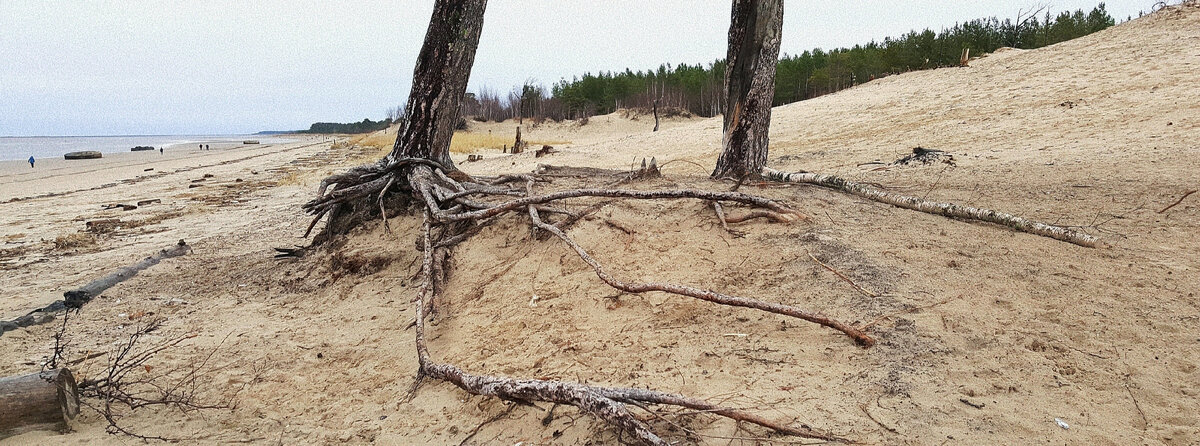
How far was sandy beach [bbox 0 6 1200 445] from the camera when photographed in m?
2.12

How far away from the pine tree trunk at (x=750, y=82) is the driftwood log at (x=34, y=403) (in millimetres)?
4922

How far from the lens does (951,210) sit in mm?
4004

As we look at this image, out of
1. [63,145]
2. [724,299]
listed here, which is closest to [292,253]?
[724,299]

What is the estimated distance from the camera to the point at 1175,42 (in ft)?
39.5

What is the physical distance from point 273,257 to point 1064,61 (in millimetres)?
16313

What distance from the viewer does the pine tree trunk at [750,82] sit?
561 centimetres

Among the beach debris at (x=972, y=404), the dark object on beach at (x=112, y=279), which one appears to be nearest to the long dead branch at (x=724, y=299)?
the beach debris at (x=972, y=404)

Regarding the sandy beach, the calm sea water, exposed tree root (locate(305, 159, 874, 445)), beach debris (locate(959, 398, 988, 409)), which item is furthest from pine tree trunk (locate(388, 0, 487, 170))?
the calm sea water

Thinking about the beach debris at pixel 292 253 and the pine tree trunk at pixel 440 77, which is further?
the beach debris at pixel 292 253

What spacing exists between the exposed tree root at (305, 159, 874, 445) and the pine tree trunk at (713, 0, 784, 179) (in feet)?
5.67

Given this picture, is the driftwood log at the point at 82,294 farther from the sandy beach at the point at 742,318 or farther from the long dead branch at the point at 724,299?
the long dead branch at the point at 724,299

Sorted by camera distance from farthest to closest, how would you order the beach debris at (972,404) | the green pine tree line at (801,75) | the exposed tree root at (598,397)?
the green pine tree line at (801,75) → the beach debris at (972,404) → the exposed tree root at (598,397)

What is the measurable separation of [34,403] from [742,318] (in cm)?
320

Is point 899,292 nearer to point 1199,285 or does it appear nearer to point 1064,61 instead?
point 1199,285
